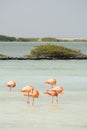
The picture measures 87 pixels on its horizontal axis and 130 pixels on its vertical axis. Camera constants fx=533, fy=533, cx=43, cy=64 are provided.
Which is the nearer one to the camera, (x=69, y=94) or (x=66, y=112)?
(x=66, y=112)

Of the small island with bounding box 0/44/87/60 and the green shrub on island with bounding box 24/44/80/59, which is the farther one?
the green shrub on island with bounding box 24/44/80/59

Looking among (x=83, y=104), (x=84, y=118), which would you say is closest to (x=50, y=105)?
(x=83, y=104)

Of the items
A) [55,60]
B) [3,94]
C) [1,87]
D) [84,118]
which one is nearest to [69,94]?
[3,94]

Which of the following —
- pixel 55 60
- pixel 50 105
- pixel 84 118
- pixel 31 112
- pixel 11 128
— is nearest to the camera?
pixel 11 128

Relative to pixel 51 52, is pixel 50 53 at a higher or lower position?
lower

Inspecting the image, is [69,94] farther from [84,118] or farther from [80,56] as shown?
[80,56]

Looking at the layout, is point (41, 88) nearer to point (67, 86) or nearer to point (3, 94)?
point (67, 86)

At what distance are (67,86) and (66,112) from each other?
8341 mm

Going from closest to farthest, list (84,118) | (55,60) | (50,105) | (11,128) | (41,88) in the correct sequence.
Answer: (11,128) → (84,118) → (50,105) → (41,88) → (55,60)

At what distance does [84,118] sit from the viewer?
14695 millimetres

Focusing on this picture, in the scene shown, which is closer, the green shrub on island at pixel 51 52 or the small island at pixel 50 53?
the small island at pixel 50 53

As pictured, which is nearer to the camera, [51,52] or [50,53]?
[51,52]

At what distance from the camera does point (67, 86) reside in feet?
Answer: 79.0

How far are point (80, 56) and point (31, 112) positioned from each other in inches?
1430
